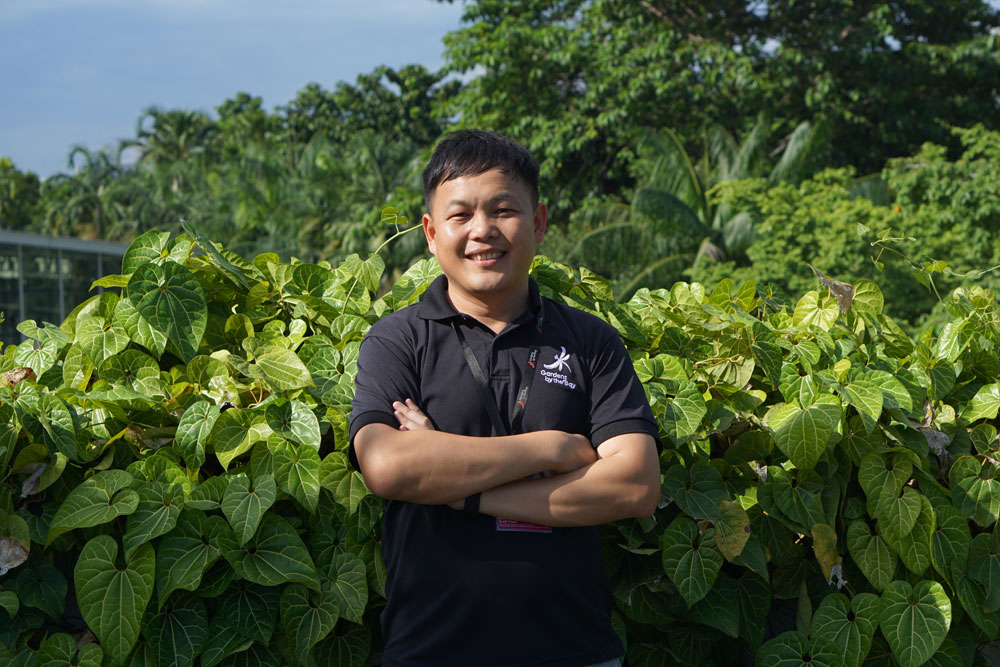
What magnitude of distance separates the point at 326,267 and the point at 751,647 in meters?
1.31

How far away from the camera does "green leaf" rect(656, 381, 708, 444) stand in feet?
6.40

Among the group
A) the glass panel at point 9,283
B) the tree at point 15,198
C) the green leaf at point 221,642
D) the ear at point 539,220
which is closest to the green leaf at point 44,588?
the green leaf at point 221,642

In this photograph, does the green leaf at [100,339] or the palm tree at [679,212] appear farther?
the palm tree at [679,212]

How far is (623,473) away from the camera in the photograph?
1659mm

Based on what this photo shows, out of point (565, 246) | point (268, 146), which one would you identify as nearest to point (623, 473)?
point (565, 246)

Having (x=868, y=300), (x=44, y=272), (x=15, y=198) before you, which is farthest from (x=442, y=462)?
(x=15, y=198)

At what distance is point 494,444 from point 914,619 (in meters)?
1.07

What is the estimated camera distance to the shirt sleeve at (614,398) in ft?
5.61

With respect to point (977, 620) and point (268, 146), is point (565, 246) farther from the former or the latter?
point (268, 146)

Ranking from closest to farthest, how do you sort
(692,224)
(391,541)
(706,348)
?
(391,541) → (706,348) → (692,224)

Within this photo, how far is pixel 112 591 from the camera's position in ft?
5.67

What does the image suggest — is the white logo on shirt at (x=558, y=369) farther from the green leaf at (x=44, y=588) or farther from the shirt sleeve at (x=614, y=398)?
the green leaf at (x=44, y=588)

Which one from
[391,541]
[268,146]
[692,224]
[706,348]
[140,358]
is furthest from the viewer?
[268,146]

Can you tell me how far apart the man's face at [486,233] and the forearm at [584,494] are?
37 centimetres
